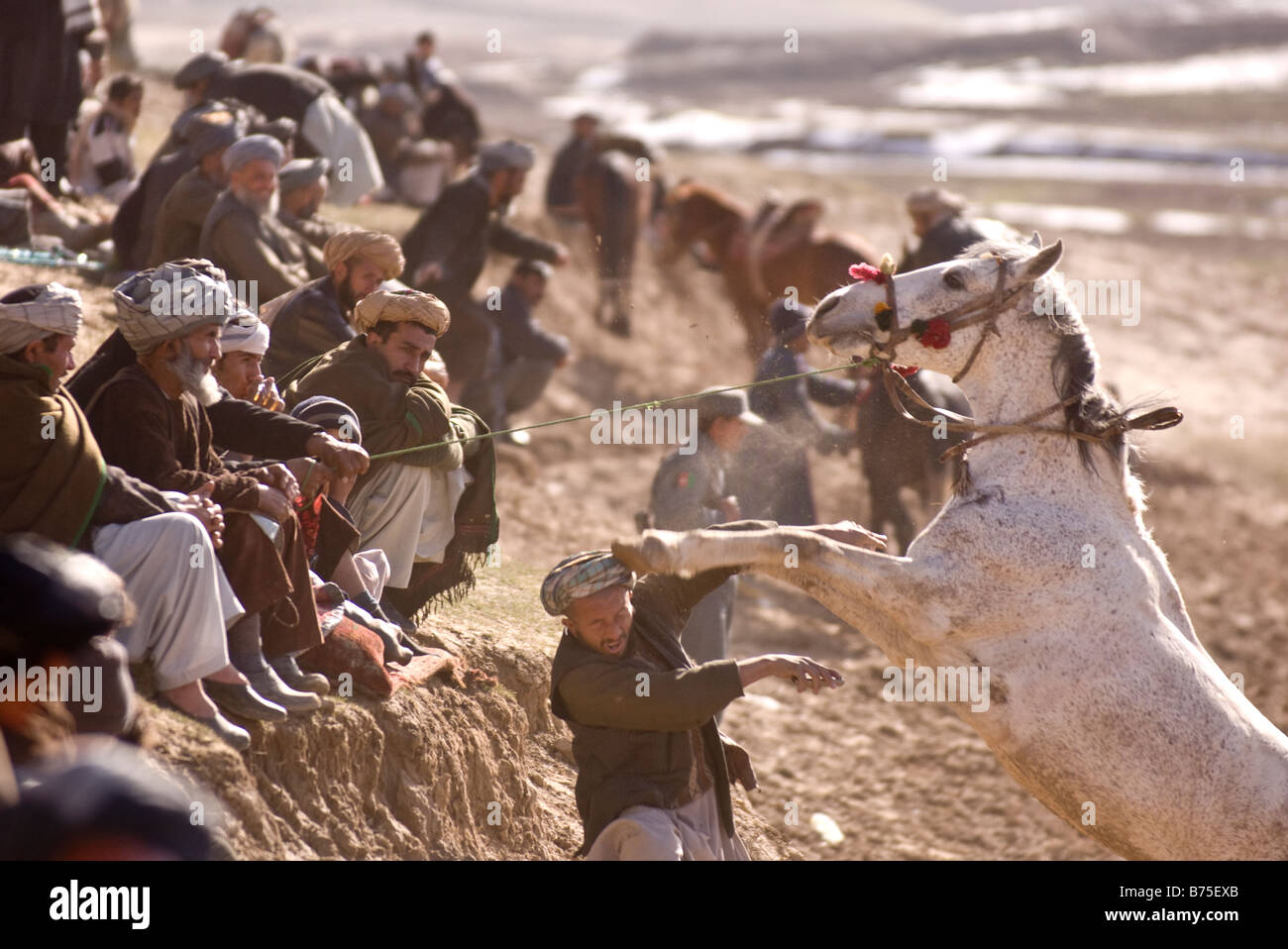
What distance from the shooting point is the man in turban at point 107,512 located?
4.64 metres

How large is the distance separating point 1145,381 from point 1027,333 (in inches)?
553

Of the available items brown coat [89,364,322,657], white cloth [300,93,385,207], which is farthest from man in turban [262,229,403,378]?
white cloth [300,93,385,207]

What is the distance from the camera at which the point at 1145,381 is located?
19125 mm

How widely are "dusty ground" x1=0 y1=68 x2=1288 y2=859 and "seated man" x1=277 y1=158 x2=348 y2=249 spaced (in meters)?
1.35

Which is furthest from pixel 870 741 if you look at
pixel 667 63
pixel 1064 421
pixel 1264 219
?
pixel 667 63

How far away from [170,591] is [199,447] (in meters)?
0.70

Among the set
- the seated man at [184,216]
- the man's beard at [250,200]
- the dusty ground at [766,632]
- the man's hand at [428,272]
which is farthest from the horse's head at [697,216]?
the man's beard at [250,200]

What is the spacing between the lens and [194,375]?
5230 millimetres

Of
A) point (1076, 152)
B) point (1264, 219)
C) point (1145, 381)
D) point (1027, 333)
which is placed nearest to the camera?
point (1027, 333)

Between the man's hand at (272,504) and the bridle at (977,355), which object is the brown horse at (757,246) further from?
the man's hand at (272,504)

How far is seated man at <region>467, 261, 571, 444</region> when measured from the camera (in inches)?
466

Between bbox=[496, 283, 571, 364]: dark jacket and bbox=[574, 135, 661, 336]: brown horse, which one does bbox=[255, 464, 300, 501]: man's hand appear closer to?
bbox=[496, 283, 571, 364]: dark jacket

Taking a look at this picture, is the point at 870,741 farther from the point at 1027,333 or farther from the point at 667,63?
the point at 667,63

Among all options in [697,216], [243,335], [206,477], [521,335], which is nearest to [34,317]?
[206,477]
